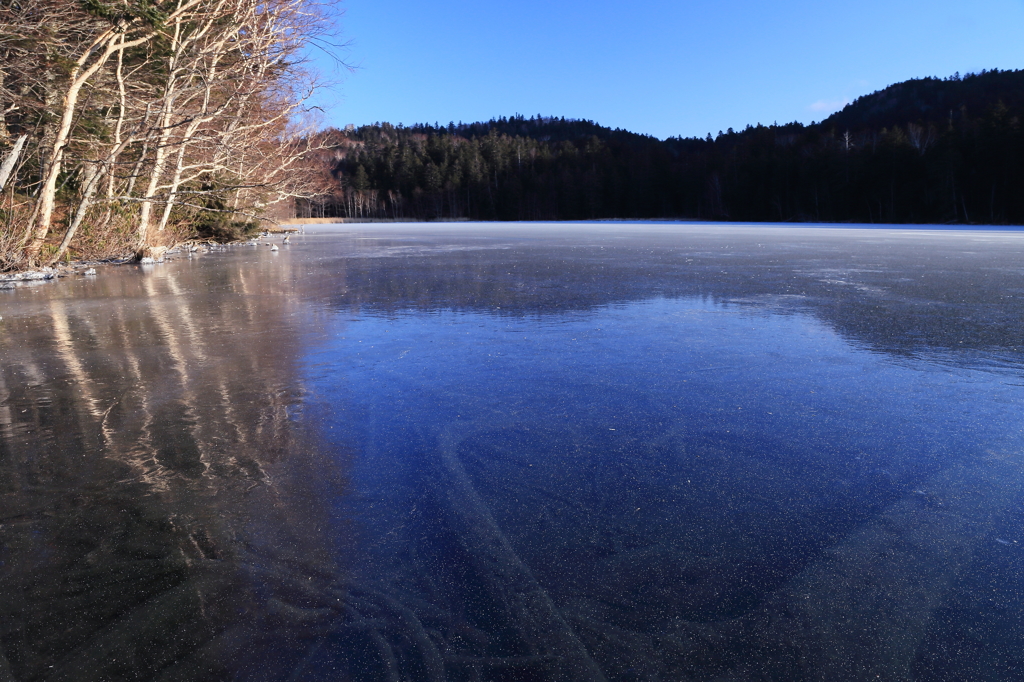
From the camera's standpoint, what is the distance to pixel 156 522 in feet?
8.25

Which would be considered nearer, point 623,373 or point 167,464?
point 167,464

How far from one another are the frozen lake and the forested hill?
117 feet

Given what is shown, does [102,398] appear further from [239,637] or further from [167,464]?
[239,637]

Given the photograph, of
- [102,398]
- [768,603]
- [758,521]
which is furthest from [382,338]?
[768,603]

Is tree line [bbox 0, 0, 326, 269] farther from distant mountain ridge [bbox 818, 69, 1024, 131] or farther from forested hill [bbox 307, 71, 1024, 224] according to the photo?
distant mountain ridge [bbox 818, 69, 1024, 131]

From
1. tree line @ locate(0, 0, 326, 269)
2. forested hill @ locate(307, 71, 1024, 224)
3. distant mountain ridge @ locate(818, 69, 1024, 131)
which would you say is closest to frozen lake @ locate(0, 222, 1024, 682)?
tree line @ locate(0, 0, 326, 269)

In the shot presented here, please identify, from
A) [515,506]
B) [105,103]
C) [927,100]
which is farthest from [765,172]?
[515,506]

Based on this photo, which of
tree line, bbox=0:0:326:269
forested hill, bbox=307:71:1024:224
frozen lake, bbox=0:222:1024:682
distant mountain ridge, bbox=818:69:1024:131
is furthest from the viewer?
distant mountain ridge, bbox=818:69:1024:131

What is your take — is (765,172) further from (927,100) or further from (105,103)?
(105,103)

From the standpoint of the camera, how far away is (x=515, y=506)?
8.66 feet

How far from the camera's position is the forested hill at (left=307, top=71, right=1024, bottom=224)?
53781 mm

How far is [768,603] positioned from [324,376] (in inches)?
140

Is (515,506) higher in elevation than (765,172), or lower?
lower

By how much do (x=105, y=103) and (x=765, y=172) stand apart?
73.8 m
